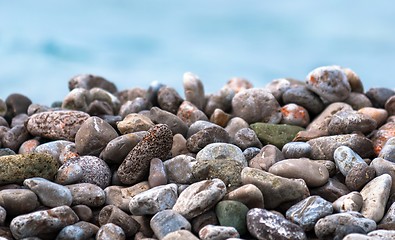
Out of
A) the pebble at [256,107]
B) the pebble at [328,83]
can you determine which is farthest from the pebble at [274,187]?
the pebble at [328,83]

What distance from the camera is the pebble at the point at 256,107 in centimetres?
624

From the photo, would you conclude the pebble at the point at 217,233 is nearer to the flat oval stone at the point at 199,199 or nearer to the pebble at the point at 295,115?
the flat oval stone at the point at 199,199

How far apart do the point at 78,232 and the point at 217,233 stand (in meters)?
0.99

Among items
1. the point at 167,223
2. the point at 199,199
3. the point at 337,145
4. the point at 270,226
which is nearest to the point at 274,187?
the point at 270,226

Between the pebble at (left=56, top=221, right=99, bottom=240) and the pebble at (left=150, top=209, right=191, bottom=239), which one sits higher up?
the pebble at (left=150, top=209, right=191, bottom=239)

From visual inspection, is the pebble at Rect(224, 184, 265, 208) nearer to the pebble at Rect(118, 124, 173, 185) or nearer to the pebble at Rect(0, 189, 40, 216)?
the pebble at Rect(118, 124, 173, 185)

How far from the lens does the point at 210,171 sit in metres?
4.55

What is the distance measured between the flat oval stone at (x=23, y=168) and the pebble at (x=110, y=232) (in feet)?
2.76

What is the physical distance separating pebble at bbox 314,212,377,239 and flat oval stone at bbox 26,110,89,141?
8.97 feet

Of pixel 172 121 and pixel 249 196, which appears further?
pixel 172 121

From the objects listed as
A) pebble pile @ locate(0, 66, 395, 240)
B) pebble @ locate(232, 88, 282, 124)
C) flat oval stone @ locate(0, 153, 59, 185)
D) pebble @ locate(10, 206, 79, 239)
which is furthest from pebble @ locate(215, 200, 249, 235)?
pebble @ locate(232, 88, 282, 124)

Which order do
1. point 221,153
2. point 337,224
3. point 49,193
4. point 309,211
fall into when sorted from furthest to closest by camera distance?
point 221,153 < point 49,193 < point 309,211 < point 337,224

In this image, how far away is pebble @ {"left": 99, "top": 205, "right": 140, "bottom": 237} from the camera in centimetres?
411

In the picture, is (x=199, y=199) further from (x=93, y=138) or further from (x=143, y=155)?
(x=93, y=138)
